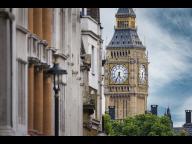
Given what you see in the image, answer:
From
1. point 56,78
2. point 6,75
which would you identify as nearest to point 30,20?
point 56,78

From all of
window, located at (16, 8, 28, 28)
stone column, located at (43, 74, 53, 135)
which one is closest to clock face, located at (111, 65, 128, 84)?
stone column, located at (43, 74, 53, 135)

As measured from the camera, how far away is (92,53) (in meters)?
24.7

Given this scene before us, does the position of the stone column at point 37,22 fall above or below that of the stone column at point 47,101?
above

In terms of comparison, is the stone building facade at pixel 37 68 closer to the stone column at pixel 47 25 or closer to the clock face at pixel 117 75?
the stone column at pixel 47 25

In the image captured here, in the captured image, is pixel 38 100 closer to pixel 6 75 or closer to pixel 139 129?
pixel 6 75

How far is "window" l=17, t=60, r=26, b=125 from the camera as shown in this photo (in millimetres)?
15062

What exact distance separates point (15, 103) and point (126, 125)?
7.10 meters

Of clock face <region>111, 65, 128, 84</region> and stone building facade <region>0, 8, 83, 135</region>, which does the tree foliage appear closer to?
stone building facade <region>0, 8, 83, 135</region>

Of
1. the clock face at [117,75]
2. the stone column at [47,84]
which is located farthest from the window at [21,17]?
the clock face at [117,75]

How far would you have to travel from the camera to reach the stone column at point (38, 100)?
16.7m

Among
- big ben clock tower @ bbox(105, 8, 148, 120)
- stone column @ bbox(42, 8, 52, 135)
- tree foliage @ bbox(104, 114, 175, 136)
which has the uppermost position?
big ben clock tower @ bbox(105, 8, 148, 120)

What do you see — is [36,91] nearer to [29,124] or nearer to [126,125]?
[29,124]

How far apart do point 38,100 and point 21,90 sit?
1.63 metres

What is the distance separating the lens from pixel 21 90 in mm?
15234
